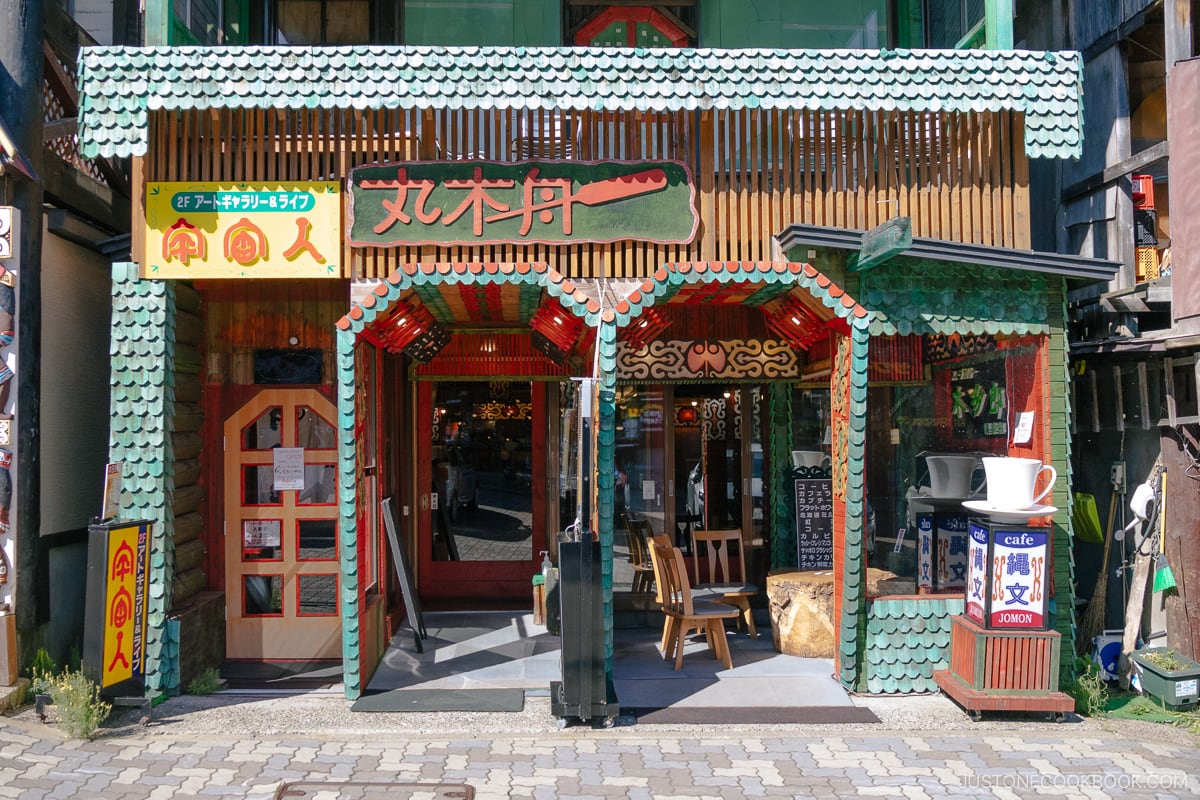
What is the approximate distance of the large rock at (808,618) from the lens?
8445mm

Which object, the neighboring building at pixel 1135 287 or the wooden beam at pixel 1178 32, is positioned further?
the wooden beam at pixel 1178 32

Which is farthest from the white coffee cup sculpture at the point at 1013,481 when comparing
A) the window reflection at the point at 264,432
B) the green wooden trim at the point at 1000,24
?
the window reflection at the point at 264,432

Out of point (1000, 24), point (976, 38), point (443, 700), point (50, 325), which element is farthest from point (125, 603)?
point (976, 38)

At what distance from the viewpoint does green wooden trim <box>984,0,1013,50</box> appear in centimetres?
755

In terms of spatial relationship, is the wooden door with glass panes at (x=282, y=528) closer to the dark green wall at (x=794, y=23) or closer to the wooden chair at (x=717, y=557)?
the wooden chair at (x=717, y=557)

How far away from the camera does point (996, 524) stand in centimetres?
691

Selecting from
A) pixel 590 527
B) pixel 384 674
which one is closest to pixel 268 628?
pixel 384 674

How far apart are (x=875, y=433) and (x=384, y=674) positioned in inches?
234

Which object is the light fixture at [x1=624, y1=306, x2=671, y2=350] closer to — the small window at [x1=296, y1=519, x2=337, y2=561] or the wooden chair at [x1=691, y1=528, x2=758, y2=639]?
the wooden chair at [x1=691, y1=528, x2=758, y2=639]

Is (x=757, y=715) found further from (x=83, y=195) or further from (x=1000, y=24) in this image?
(x=83, y=195)

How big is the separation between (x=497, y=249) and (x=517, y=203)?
0.43m

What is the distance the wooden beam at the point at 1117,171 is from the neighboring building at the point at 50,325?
9.53m

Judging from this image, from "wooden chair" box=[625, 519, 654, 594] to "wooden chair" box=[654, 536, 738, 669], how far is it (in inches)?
53.5

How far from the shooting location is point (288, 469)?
8.55 meters
